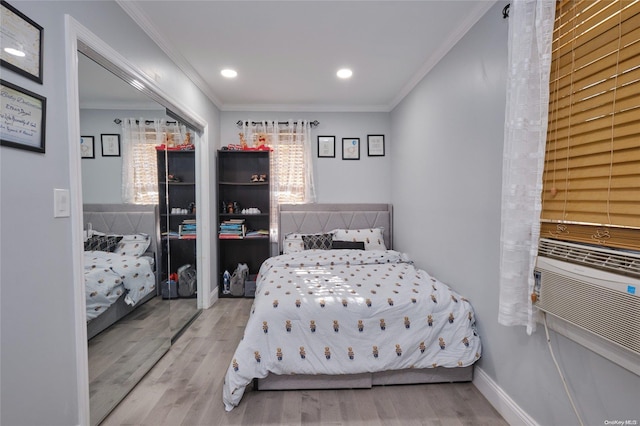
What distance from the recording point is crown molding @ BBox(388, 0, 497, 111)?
1973 mm

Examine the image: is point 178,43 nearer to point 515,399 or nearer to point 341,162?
point 341,162

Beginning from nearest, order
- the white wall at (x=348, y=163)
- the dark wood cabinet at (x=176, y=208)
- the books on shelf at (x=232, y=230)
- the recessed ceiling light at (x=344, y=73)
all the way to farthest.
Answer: the dark wood cabinet at (x=176, y=208), the recessed ceiling light at (x=344, y=73), the books on shelf at (x=232, y=230), the white wall at (x=348, y=163)

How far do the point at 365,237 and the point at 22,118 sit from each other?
319 centimetres

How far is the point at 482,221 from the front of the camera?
6.61ft

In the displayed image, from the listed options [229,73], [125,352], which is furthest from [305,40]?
[125,352]

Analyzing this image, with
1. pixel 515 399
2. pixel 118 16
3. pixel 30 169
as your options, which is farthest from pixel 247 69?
pixel 515 399

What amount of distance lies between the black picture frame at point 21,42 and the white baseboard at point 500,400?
2.99 m

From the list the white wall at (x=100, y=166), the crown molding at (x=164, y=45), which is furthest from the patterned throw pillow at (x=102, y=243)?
the crown molding at (x=164, y=45)

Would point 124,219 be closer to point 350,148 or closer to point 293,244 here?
point 293,244

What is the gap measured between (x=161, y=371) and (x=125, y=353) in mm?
391

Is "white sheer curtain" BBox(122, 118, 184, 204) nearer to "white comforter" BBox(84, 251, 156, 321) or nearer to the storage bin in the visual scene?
"white comforter" BBox(84, 251, 156, 321)

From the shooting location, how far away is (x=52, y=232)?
4.51ft

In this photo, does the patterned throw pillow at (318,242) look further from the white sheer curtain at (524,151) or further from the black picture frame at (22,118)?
the black picture frame at (22,118)

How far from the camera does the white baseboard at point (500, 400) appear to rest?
5.39 feet
